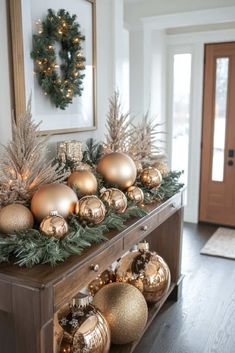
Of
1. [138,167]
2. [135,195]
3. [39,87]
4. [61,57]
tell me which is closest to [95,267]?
[135,195]

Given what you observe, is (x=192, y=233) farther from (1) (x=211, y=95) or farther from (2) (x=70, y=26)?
(2) (x=70, y=26)

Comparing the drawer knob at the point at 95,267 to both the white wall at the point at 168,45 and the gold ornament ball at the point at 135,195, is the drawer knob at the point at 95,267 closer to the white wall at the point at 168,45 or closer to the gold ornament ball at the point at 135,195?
the gold ornament ball at the point at 135,195

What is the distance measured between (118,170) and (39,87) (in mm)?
624

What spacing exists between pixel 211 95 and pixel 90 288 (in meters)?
3.03

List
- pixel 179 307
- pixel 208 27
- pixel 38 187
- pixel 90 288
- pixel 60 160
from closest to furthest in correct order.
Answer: pixel 38 187, pixel 60 160, pixel 90 288, pixel 179 307, pixel 208 27

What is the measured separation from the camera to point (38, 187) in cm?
156

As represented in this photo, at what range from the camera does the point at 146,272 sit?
231 cm

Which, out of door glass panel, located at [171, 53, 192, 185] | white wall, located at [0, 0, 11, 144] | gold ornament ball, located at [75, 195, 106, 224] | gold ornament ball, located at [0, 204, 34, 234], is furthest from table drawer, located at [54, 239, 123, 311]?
door glass panel, located at [171, 53, 192, 185]

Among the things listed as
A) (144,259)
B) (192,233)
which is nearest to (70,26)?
(144,259)

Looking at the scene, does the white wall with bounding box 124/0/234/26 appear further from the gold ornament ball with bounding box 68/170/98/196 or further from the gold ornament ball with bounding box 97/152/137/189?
the gold ornament ball with bounding box 68/170/98/196

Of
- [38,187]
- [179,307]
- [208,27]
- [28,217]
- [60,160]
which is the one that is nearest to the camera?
[28,217]

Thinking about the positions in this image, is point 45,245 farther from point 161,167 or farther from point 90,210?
point 161,167

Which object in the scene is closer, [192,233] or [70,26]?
[70,26]

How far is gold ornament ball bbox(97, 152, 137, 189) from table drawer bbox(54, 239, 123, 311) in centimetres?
40
